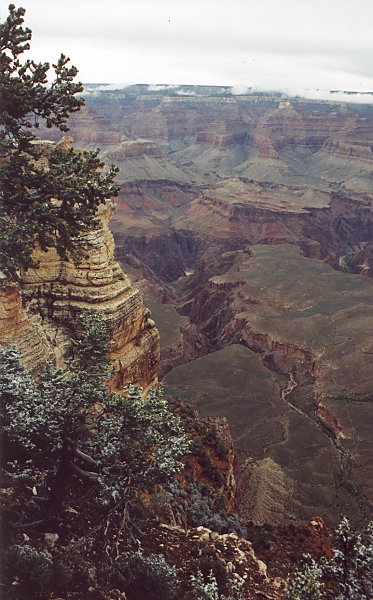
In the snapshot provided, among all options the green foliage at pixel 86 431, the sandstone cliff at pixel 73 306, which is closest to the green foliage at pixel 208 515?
the sandstone cliff at pixel 73 306

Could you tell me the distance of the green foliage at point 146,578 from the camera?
10.2 metres

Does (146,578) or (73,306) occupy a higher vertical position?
(73,306)

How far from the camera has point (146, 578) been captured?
10492 mm

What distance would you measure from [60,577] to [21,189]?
30.1 feet

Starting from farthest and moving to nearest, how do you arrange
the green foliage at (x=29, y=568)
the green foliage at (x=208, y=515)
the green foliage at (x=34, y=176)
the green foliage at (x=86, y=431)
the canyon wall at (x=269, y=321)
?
the canyon wall at (x=269, y=321) < the green foliage at (x=208, y=515) < the green foliage at (x=34, y=176) < the green foliage at (x=86, y=431) < the green foliage at (x=29, y=568)

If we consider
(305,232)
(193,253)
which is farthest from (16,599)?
(305,232)

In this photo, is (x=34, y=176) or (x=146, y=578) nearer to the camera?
(x=146, y=578)

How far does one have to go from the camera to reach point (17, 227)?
12523mm

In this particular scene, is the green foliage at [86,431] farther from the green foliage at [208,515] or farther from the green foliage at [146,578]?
the green foliage at [208,515]

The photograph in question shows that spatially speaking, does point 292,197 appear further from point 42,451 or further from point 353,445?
point 42,451

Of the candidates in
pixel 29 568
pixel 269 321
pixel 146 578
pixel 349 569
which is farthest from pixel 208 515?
pixel 269 321

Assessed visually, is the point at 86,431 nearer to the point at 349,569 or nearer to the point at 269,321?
the point at 349,569

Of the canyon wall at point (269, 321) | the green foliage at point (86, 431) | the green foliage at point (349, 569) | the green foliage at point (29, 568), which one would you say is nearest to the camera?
the green foliage at point (29, 568)

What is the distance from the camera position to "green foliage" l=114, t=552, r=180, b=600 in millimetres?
10234
